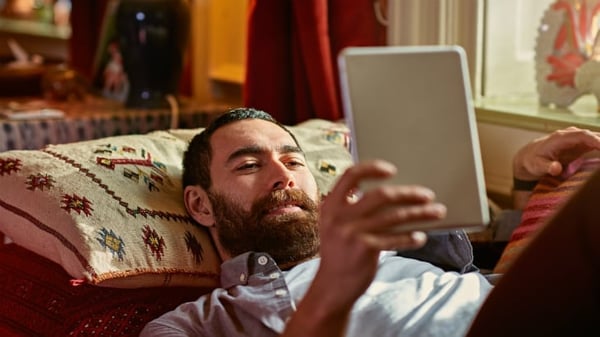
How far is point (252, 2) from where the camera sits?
7.99ft

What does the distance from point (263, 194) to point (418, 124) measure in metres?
0.56

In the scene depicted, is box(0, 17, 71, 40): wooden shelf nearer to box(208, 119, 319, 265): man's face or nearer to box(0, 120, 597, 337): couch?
box(0, 120, 597, 337): couch

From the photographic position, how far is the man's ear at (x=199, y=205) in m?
1.62

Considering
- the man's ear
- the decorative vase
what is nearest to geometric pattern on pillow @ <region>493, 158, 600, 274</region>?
the man's ear

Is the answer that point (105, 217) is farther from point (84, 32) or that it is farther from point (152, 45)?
point (84, 32)

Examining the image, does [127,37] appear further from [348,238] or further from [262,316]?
[348,238]

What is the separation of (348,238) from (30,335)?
76cm

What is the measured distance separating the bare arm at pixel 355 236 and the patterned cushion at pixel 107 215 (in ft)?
1.79

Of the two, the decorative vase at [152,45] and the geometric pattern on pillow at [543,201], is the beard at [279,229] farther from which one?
the decorative vase at [152,45]

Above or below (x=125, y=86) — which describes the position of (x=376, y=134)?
above

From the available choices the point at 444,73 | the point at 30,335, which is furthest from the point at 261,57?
the point at 444,73

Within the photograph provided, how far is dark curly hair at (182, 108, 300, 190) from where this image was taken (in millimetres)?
1643

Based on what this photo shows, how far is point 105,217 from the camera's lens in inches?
60.1

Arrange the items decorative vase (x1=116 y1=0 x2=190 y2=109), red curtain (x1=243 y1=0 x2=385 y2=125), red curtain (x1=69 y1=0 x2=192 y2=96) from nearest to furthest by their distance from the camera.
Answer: red curtain (x1=243 y1=0 x2=385 y2=125)
decorative vase (x1=116 y1=0 x2=190 y2=109)
red curtain (x1=69 y1=0 x2=192 y2=96)
